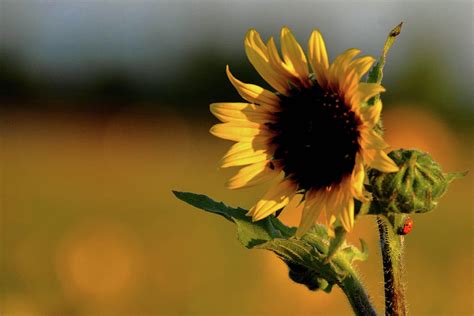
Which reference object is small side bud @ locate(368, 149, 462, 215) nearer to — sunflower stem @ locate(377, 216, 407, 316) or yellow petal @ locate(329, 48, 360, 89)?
sunflower stem @ locate(377, 216, 407, 316)

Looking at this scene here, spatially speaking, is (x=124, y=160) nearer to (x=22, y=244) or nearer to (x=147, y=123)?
(x=147, y=123)

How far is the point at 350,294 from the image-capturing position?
92.4 inches

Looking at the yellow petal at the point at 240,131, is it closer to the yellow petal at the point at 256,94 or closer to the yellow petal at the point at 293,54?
the yellow petal at the point at 256,94

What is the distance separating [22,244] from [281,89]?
6.18m

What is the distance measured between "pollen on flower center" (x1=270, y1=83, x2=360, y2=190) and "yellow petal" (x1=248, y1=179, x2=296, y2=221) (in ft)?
0.17

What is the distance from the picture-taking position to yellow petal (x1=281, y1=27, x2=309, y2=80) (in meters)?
2.15

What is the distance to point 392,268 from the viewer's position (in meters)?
2.20

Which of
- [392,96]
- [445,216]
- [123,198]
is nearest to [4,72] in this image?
[392,96]

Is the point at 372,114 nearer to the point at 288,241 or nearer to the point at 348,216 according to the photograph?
the point at 348,216

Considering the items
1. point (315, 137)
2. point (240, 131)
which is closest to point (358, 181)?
point (315, 137)

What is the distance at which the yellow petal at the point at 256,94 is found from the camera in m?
2.24

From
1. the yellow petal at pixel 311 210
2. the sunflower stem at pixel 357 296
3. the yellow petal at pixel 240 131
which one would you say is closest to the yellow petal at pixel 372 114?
the yellow petal at pixel 311 210

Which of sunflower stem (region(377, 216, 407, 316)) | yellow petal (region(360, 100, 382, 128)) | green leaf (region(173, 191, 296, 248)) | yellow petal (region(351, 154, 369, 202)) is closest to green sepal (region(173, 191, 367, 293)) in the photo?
green leaf (region(173, 191, 296, 248))

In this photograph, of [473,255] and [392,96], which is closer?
[473,255]
